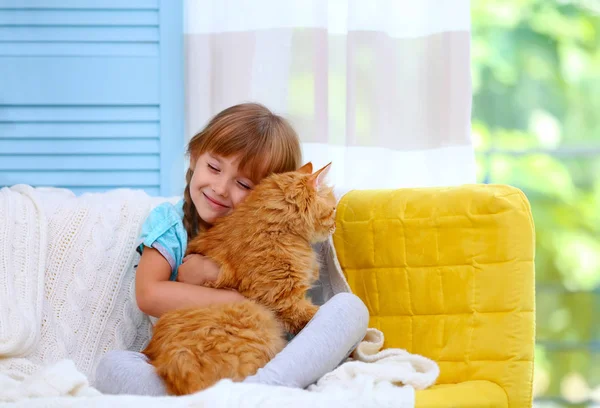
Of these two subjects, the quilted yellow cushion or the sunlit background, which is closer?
the quilted yellow cushion

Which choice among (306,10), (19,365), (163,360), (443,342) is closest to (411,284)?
(443,342)

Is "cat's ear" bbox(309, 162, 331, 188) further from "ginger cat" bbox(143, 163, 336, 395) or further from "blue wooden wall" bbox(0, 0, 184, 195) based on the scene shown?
"blue wooden wall" bbox(0, 0, 184, 195)

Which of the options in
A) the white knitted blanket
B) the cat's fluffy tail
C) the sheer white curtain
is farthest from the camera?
the sheer white curtain

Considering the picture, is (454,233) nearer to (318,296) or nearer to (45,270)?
(318,296)

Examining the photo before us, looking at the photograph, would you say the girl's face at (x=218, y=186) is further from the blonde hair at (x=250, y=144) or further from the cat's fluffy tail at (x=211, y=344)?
the cat's fluffy tail at (x=211, y=344)

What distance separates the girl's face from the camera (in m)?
1.60

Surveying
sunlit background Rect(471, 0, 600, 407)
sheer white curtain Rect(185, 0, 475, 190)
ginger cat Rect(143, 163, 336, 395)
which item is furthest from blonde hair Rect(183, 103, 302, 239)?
sunlit background Rect(471, 0, 600, 407)

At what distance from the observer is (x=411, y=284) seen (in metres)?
1.53

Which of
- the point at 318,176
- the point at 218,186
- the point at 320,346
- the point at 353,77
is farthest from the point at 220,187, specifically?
the point at 353,77

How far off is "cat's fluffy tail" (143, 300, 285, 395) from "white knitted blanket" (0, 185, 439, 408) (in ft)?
0.46

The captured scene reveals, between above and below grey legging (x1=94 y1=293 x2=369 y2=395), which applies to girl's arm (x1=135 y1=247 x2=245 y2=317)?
above

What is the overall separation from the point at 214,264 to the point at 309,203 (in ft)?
0.81

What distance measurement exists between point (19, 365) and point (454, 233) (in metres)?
0.98

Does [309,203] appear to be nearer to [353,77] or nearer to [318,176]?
[318,176]
